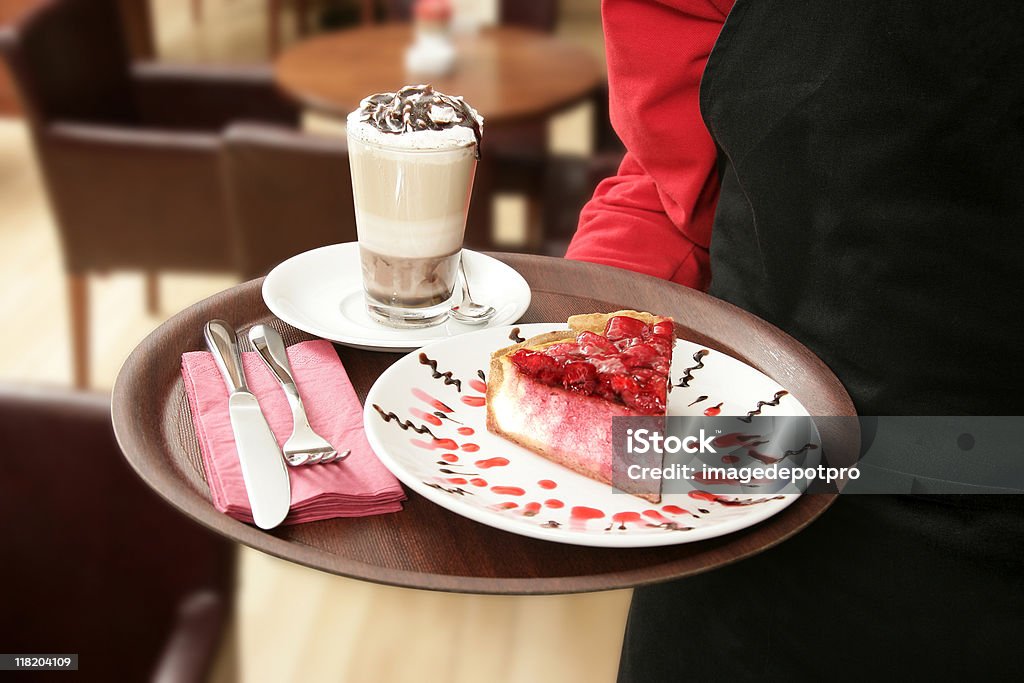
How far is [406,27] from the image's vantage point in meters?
3.38

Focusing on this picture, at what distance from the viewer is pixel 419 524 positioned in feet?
2.34

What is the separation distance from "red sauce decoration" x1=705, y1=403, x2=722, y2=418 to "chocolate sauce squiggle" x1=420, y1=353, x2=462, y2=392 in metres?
0.20

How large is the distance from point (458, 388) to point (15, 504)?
0.74m

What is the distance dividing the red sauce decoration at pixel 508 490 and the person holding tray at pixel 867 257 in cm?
30

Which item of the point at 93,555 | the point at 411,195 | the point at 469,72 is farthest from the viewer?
the point at 469,72

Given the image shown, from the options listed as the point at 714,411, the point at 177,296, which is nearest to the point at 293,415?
the point at 714,411

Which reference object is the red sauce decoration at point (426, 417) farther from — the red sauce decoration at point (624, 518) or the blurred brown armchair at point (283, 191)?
the blurred brown armchair at point (283, 191)

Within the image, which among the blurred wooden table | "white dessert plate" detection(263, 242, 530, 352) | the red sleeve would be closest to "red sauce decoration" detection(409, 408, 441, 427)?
"white dessert plate" detection(263, 242, 530, 352)

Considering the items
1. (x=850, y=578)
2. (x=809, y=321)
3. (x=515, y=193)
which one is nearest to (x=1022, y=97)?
(x=809, y=321)

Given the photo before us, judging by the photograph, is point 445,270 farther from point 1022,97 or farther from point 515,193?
point 515,193

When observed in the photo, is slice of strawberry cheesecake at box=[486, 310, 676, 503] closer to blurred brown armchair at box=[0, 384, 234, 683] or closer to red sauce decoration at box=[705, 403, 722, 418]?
red sauce decoration at box=[705, 403, 722, 418]

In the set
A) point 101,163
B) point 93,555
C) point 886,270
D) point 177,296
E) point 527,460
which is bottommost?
point 177,296

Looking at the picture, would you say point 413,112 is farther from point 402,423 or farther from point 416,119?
point 402,423

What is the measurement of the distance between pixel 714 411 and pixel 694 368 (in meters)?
0.06
